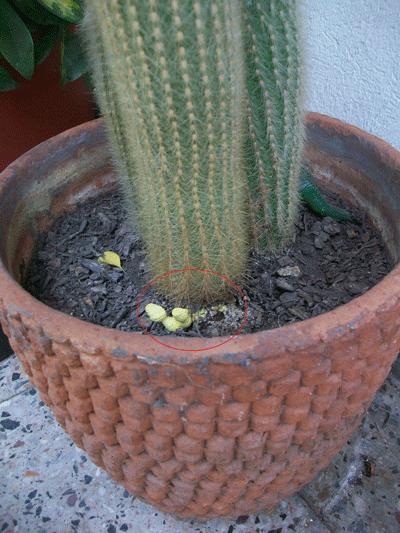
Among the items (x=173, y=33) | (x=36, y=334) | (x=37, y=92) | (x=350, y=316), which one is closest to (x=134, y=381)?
(x=36, y=334)

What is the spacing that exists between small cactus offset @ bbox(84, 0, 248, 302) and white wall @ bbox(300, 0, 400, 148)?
1.46 ft

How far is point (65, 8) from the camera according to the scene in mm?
977

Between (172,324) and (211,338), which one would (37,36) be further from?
(211,338)

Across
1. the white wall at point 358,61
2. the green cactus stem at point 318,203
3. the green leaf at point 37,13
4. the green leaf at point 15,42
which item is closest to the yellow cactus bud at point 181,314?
the green cactus stem at point 318,203

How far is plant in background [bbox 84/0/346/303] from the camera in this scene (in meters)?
0.54

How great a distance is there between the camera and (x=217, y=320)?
2.50 ft

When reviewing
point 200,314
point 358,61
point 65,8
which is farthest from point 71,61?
point 200,314

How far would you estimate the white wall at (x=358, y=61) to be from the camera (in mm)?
1017

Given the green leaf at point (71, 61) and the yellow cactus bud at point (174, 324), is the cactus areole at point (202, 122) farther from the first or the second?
the green leaf at point (71, 61)

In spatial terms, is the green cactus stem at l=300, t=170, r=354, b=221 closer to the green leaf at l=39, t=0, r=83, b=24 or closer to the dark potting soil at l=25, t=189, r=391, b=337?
the dark potting soil at l=25, t=189, r=391, b=337

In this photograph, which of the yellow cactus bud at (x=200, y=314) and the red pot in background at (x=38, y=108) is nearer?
the yellow cactus bud at (x=200, y=314)

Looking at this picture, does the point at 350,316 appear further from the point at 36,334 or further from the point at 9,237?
the point at 9,237

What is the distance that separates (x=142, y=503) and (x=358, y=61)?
0.93 metres

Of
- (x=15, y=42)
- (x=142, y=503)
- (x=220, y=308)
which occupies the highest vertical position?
(x=15, y=42)
